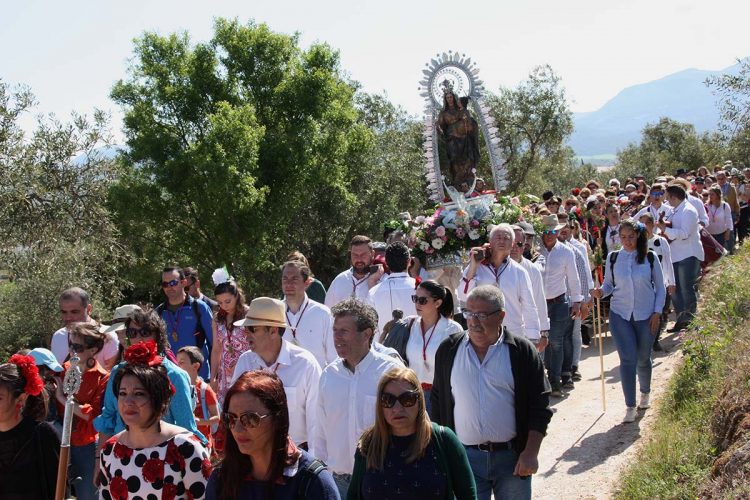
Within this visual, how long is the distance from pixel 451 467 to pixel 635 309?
544 centimetres

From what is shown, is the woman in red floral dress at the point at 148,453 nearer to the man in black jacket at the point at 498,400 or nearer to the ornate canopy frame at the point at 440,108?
the man in black jacket at the point at 498,400

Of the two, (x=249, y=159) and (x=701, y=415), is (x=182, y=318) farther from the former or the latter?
(x=249, y=159)

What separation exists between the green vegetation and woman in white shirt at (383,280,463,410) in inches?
71.5

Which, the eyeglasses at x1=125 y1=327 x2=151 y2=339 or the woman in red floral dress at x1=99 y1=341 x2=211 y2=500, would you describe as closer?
the woman in red floral dress at x1=99 y1=341 x2=211 y2=500

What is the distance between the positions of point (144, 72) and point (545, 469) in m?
26.2

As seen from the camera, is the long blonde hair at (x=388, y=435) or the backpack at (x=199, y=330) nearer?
the long blonde hair at (x=388, y=435)

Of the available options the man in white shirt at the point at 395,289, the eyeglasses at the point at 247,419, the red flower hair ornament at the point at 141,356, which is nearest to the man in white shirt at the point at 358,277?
the man in white shirt at the point at 395,289

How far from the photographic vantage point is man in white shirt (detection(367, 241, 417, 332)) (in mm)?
8117

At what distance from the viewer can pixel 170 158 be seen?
30.0m

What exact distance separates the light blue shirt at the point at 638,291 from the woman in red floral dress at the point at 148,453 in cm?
592

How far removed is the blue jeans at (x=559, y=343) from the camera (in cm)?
1076

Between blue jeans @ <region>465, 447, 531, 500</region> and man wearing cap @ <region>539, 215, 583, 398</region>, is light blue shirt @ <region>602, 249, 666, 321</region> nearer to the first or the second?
man wearing cap @ <region>539, 215, 583, 398</region>

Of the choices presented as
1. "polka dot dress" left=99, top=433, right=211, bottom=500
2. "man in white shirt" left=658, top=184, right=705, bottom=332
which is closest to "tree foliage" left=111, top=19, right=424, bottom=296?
"man in white shirt" left=658, top=184, right=705, bottom=332

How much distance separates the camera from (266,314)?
5.92 meters
